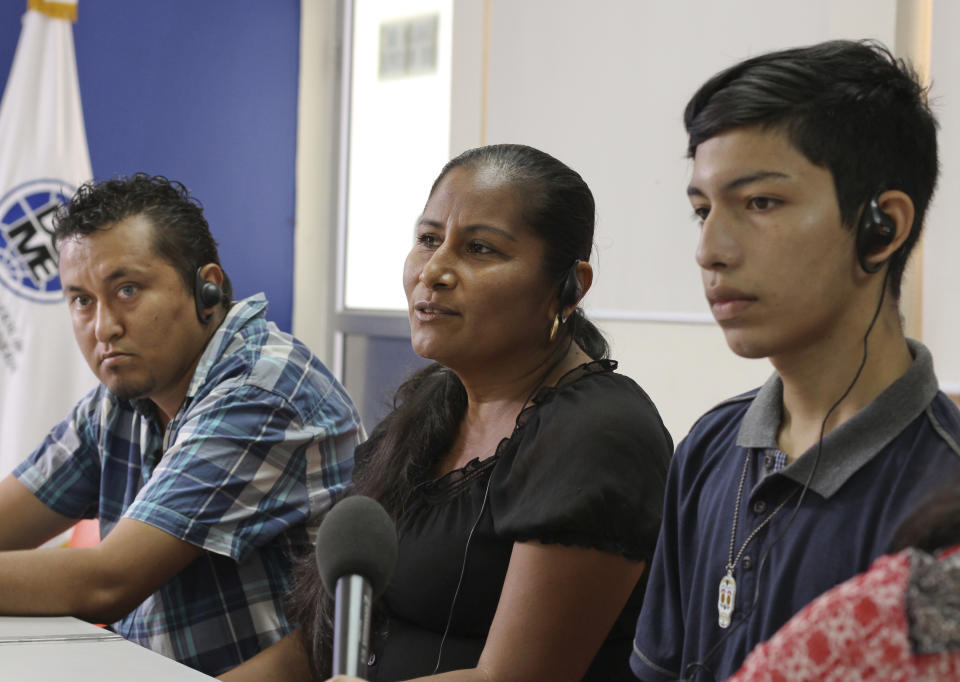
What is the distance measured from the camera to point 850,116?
993 millimetres

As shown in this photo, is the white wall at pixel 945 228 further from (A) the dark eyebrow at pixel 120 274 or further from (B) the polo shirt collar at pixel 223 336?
(A) the dark eyebrow at pixel 120 274

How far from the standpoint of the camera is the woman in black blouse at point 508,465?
4.20 feet

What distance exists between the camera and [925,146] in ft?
3.35

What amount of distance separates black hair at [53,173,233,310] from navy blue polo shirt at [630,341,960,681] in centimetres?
120

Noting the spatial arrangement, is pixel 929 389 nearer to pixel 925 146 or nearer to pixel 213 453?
pixel 925 146

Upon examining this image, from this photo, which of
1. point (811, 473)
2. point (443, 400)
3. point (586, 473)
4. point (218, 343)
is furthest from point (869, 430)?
point (218, 343)

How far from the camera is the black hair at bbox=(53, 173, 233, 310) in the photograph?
199cm

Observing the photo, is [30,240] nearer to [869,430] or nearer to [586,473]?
[586,473]

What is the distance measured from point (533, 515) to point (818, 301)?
47 centimetres

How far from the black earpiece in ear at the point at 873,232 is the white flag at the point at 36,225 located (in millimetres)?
2907

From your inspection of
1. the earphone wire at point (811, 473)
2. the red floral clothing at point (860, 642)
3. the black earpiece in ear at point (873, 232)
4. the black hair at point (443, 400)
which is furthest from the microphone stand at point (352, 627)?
the black hair at point (443, 400)

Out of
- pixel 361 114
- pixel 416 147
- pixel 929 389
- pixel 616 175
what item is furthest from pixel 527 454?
pixel 361 114

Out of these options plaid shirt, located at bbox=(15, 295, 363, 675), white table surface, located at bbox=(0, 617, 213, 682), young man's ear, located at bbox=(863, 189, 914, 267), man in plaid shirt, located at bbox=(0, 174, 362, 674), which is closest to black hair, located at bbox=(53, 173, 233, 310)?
man in plaid shirt, located at bbox=(0, 174, 362, 674)

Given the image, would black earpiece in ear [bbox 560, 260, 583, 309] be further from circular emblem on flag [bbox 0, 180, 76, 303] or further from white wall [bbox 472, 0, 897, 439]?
circular emblem on flag [bbox 0, 180, 76, 303]
